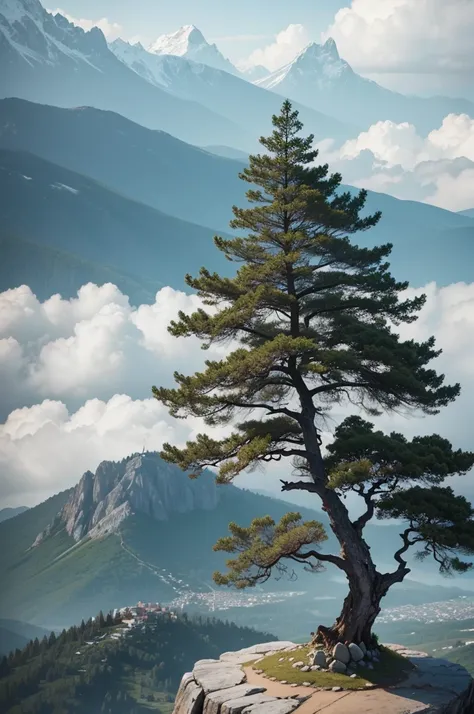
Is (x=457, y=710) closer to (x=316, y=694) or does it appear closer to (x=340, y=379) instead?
(x=316, y=694)

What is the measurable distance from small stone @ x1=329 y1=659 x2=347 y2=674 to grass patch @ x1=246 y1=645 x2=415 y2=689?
0.88ft

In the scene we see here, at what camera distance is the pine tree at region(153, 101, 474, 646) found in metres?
31.7

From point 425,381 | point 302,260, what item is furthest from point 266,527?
point 302,260

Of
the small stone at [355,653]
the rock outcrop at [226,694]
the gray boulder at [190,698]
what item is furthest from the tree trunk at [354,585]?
the gray boulder at [190,698]

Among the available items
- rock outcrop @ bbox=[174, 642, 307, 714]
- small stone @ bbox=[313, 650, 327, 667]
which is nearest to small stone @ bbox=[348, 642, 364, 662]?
small stone @ bbox=[313, 650, 327, 667]

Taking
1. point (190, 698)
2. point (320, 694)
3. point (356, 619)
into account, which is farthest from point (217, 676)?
point (356, 619)

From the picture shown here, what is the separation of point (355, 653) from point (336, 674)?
133 cm

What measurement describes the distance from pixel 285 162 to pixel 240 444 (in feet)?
39.7

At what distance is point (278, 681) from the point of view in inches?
1172

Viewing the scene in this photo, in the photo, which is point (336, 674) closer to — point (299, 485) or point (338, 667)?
point (338, 667)

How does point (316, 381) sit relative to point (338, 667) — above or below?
above

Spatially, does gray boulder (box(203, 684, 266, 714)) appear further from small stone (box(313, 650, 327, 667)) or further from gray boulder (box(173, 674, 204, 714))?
small stone (box(313, 650, 327, 667))

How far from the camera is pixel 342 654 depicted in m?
30.6

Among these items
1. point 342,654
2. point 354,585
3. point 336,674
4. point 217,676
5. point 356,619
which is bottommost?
point 336,674
